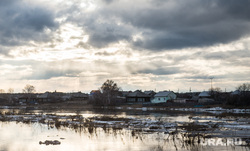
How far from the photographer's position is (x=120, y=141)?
23688 millimetres

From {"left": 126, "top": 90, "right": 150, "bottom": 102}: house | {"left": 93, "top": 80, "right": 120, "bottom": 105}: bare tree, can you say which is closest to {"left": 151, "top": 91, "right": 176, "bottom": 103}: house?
{"left": 126, "top": 90, "right": 150, "bottom": 102}: house

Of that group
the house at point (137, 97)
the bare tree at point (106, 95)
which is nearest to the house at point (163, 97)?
the house at point (137, 97)

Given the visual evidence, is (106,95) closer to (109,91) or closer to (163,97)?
(109,91)

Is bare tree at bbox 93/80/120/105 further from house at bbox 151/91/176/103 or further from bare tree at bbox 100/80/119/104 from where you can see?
house at bbox 151/91/176/103

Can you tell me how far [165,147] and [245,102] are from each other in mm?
61207

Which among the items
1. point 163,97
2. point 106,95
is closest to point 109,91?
point 106,95

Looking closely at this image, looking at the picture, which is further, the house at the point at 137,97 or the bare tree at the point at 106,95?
the house at the point at 137,97

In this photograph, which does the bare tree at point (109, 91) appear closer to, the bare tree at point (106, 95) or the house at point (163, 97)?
the bare tree at point (106, 95)

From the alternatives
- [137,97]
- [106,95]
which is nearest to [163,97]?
[137,97]

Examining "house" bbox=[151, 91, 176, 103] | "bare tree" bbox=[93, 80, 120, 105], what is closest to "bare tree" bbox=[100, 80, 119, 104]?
"bare tree" bbox=[93, 80, 120, 105]

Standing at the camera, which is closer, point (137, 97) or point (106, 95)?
point (106, 95)

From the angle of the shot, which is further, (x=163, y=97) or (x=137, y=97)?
(x=137, y=97)

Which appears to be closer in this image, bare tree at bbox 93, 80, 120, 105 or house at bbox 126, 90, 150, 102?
bare tree at bbox 93, 80, 120, 105

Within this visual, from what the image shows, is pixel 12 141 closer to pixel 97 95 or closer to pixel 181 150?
pixel 181 150
